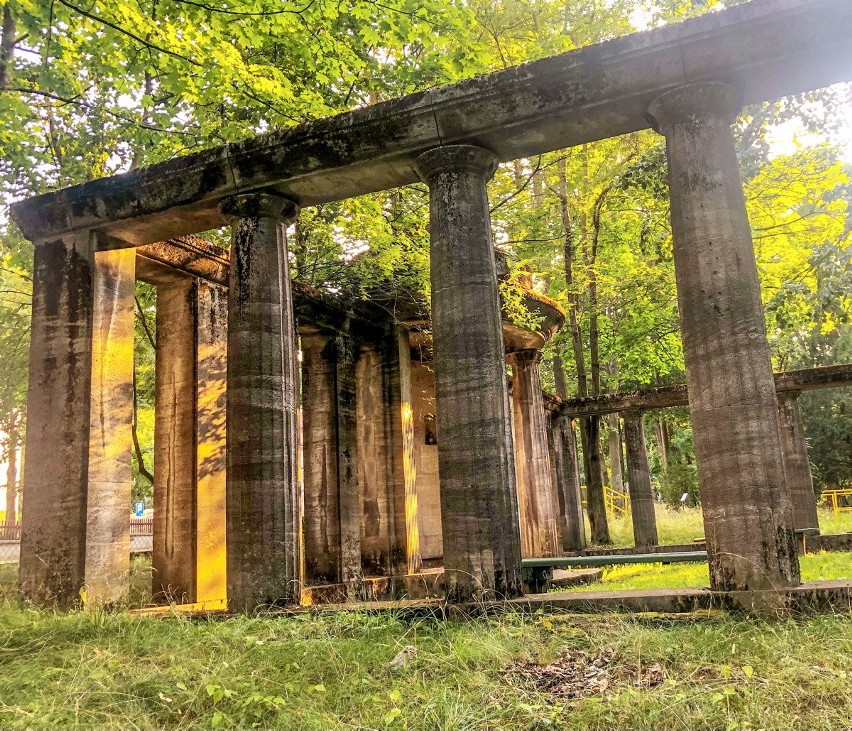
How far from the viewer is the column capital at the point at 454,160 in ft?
23.7

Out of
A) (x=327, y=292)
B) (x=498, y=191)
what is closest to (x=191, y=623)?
(x=327, y=292)

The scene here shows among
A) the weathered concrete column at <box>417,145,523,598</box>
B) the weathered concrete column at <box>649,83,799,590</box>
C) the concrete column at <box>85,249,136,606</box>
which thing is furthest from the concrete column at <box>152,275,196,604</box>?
the weathered concrete column at <box>649,83,799,590</box>

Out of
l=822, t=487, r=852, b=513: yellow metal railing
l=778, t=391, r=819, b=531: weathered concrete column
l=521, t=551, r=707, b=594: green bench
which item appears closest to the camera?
l=521, t=551, r=707, b=594: green bench

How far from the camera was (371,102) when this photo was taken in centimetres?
1504

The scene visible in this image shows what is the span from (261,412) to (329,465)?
15.3 ft

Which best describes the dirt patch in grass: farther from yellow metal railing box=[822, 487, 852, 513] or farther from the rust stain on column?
yellow metal railing box=[822, 487, 852, 513]

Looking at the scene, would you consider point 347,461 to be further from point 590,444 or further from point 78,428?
point 590,444

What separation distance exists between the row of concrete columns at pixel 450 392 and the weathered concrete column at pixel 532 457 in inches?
397

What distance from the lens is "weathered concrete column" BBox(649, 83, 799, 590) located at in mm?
5820

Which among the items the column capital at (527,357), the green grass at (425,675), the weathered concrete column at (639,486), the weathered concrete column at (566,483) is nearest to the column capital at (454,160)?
the green grass at (425,675)

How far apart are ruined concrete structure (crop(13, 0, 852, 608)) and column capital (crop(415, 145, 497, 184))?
0.07 feet

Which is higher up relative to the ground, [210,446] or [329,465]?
[210,446]

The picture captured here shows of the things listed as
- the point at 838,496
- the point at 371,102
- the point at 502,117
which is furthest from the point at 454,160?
the point at 838,496

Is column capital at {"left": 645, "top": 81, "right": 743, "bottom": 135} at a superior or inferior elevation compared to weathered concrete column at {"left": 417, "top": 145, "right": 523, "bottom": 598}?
superior
